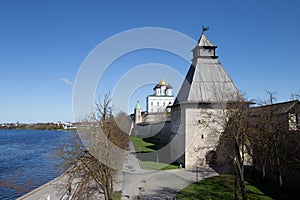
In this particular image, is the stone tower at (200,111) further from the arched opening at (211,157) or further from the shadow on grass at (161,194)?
the shadow on grass at (161,194)

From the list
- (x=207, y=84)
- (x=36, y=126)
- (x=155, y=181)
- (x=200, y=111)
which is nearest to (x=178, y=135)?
(x=200, y=111)

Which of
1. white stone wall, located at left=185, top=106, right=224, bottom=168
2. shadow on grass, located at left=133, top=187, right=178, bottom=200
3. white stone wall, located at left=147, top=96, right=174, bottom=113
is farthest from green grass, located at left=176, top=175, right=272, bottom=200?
white stone wall, located at left=147, top=96, right=174, bottom=113

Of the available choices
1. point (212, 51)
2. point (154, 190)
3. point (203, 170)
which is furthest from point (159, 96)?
point (154, 190)

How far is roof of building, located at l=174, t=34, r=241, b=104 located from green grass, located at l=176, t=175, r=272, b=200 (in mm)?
5694

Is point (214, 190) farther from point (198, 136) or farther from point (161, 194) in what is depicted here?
point (198, 136)

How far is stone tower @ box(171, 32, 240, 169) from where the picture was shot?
58.6ft

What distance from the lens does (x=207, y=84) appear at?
1881cm

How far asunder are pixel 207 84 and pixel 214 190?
8.63m

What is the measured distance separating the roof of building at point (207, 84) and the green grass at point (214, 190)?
5.69 meters

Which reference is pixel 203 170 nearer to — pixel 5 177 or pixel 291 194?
pixel 291 194

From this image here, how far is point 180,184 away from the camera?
546 inches

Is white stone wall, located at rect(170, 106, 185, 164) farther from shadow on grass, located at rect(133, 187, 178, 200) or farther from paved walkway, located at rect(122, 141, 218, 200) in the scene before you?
shadow on grass, located at rect(133, 187, 178, 200)

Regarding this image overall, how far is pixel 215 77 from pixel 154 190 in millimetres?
10553

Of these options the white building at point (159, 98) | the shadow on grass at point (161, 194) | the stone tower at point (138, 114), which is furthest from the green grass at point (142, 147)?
the white building at point (159, 98)
